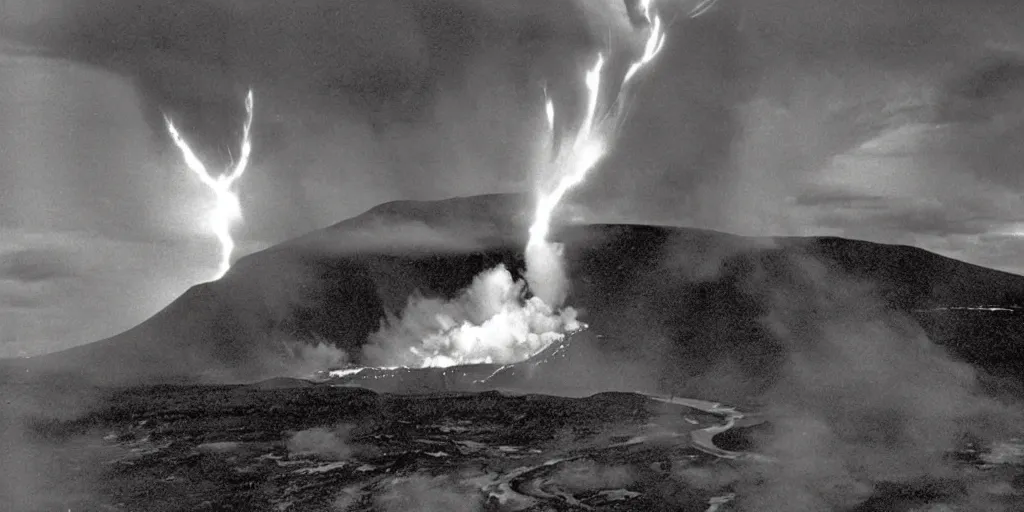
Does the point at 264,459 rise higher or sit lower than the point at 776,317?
lower

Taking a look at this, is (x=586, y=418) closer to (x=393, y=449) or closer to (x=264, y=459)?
(x=393, y=449)

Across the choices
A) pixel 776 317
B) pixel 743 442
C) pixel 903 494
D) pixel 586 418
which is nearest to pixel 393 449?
pixel 586 418

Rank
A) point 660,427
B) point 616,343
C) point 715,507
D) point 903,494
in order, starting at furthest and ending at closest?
point 616,343, point 660,427, point 903,494, point 715,507

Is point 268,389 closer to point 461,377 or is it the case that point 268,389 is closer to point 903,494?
point 461,377

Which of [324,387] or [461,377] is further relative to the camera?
[461,377]

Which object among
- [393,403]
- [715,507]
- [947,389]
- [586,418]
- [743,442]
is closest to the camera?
[715,507]

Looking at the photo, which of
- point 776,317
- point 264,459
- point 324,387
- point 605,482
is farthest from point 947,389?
point 324,387
